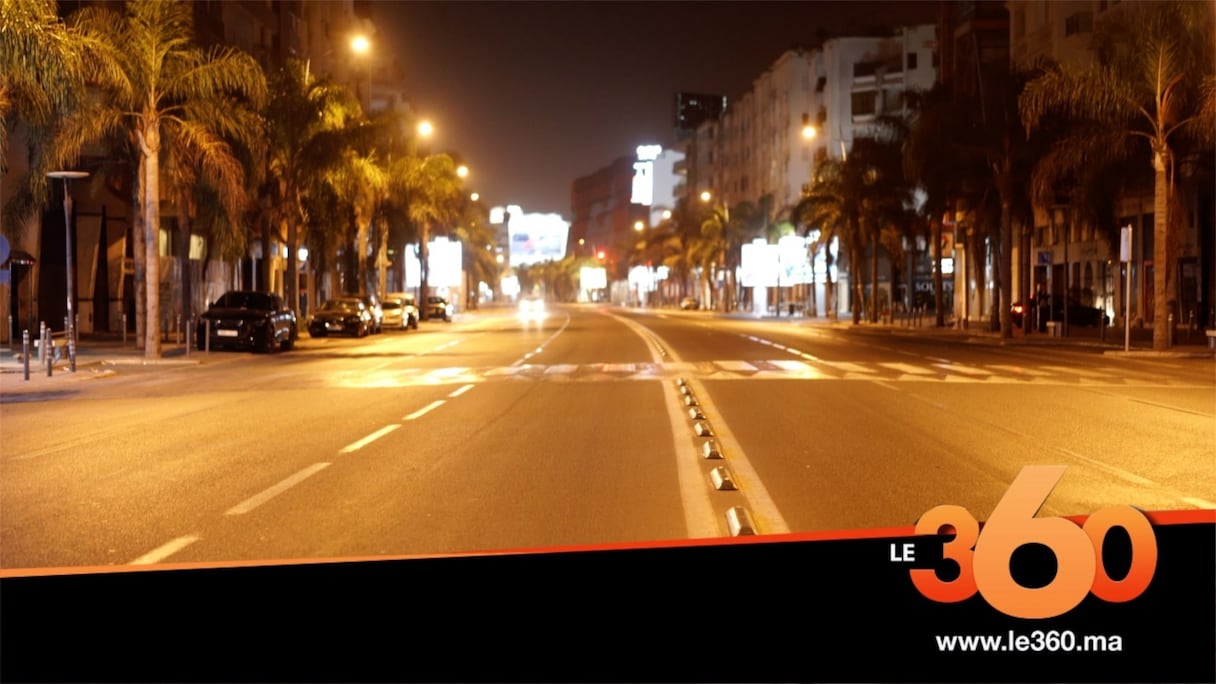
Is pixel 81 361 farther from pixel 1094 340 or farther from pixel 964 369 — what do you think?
pixel 1094 340

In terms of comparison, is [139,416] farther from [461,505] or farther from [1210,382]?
[1210,382]

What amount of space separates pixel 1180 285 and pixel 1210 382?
3208 centimetres

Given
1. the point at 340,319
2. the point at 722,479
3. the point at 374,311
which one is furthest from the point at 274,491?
the point at 374,311

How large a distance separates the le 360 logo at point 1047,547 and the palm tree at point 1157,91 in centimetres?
2933

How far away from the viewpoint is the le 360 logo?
5895 mm

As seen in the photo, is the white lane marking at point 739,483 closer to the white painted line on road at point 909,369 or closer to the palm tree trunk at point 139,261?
the white painted line on road at point 909,369

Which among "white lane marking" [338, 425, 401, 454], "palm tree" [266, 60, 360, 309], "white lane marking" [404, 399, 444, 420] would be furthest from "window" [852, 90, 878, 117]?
"white lane marking" [338, 425, 401, 454]

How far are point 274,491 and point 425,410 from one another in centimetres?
751

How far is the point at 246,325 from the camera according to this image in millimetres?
38344

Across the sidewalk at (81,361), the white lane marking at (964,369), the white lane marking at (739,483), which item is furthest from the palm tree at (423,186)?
the white lane marking at (739,483)

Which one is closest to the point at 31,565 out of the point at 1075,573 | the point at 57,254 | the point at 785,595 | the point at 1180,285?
the point at 785,595

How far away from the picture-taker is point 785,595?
6727 mm

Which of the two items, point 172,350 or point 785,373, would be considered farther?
point 172,350

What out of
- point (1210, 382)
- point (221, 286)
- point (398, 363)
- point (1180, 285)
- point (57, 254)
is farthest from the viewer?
point (221, 286)
